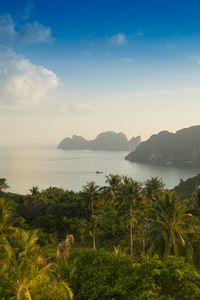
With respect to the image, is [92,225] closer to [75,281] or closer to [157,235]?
[157,235]

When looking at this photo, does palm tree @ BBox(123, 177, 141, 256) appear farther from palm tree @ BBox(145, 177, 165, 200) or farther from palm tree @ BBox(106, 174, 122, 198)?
palm tree @ BBox(106, 174, 122, 198)

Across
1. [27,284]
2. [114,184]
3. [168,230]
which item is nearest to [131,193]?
[114,184]

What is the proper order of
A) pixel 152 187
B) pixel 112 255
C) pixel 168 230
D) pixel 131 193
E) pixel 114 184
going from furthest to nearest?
pixel 114 184 < pixel 152 187 < pixel 131 193 < pixel 168 230 < pixel 112 255

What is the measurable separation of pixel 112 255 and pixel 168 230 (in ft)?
32.5

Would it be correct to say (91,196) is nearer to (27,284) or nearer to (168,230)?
(168,230)

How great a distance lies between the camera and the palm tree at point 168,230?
39406mm

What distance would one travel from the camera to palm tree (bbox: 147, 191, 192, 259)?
39.4 meters

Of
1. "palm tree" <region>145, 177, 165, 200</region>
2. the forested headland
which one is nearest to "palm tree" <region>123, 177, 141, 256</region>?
the forested headland

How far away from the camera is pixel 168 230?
40125 mm

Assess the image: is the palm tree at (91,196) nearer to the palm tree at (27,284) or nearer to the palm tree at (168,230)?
the palm tree at (168,230)

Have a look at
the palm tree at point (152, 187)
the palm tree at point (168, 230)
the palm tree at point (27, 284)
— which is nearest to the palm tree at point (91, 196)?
the palm tree at point (152, 187)

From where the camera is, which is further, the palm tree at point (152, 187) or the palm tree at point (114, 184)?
the palm tree at point (114, 184)

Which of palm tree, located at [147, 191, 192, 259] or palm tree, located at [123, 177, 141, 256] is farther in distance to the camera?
palm tree, located at [123, 177, 141, 256]

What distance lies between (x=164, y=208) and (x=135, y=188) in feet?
58.9
